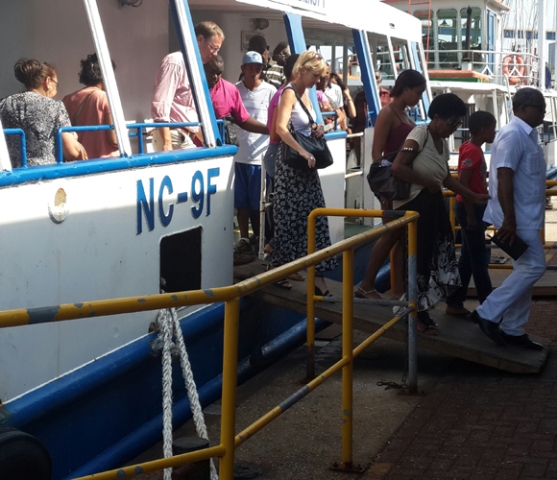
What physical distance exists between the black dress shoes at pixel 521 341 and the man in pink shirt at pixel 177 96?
8.46ft

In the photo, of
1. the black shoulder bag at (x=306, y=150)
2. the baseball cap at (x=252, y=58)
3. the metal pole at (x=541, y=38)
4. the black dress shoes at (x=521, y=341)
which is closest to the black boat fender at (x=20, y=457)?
the black shoulder bag at (x=306, y=150)

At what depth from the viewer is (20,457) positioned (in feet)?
11.8

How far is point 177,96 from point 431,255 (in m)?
2.08

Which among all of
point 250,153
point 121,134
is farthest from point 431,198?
point 121,134

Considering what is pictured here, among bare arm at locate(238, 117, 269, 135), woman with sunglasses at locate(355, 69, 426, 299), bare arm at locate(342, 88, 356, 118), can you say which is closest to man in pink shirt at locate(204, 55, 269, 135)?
bare arm at locate(238, 117, 269, 135)

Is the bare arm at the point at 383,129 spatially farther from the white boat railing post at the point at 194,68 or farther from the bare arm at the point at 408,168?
the white boat railing post at the point at 194,68

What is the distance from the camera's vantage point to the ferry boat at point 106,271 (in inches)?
169

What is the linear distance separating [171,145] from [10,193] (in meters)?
2.23

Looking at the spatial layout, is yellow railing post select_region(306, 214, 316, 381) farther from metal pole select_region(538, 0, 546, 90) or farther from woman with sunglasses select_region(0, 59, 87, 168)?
metal pole select_region(538, 0, 546, 90)

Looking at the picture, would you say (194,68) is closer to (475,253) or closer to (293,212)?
(293,212)

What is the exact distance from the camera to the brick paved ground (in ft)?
15.1

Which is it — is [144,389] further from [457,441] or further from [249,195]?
[249,195]

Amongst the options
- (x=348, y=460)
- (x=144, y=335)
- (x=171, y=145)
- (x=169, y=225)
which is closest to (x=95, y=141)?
(x=171, y=145)

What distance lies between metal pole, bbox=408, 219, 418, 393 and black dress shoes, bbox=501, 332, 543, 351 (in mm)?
1051
